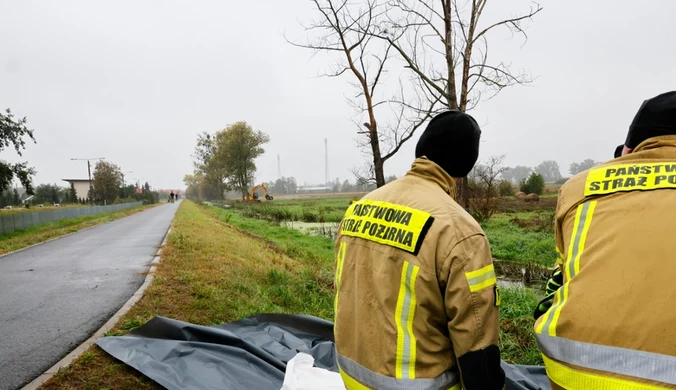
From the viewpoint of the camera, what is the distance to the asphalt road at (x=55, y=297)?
3996 millimetres

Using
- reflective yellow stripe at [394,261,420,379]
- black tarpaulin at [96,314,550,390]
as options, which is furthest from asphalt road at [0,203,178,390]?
reflective yellow stripe at [394,261,420,379]

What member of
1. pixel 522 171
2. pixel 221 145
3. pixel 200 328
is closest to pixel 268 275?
pixel 200 328

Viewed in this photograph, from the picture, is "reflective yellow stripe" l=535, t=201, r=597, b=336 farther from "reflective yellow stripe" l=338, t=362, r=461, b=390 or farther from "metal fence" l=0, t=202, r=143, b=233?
"metal fence" l=0, t=202, r=143, b=233

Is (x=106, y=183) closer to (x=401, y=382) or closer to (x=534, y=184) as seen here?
(x=534, y=184)

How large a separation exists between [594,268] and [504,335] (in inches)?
151

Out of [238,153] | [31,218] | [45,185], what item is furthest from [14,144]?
[45,185]

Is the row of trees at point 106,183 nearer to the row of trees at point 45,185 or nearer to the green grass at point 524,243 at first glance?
the row of trees at point 45,185

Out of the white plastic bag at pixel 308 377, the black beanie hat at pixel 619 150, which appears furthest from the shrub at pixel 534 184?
the black beanie hat at pixel 619 150

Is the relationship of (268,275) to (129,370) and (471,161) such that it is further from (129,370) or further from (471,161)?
(471,161)

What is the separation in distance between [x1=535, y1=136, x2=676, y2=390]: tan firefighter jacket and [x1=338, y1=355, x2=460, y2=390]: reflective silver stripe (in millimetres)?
367

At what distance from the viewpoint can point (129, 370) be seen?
11.3 ft

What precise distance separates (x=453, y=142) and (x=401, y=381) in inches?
39.3

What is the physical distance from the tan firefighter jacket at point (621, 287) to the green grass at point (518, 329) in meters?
3.08

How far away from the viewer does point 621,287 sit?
130cm
